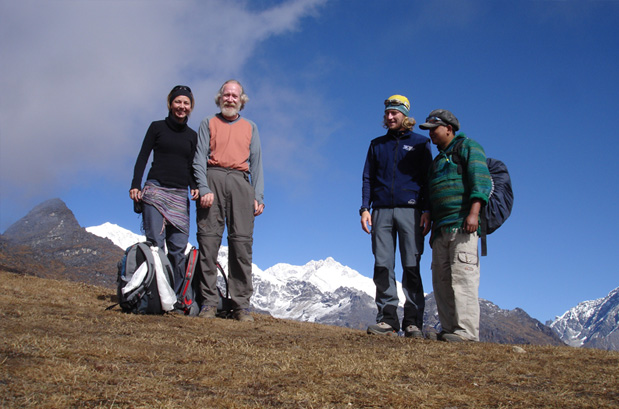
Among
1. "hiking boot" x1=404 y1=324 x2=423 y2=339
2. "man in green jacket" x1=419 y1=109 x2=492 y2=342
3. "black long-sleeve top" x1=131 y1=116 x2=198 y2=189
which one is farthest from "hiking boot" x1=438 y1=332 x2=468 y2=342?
"black long-sleeve top" x1=131 y1=116 x2=198 y2=189

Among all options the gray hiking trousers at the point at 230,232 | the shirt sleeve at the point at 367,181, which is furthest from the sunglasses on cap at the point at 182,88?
the shirt sleeve at the point at 367,181

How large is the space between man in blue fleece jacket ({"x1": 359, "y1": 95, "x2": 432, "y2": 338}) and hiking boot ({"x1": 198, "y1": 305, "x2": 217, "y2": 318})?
8.55 ft

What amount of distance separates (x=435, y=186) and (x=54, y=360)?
5.40 meters

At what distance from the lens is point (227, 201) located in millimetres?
8695

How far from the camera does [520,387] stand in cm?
437

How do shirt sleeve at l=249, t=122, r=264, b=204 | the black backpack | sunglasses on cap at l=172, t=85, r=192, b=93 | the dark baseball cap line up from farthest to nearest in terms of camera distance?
1. shirt sleeve at l=249, t=122, r=264, b=204
2. sunglasses on cap at l=172, t=85, r=192, b=93
3. the dark baseball cap
4. the black backpack

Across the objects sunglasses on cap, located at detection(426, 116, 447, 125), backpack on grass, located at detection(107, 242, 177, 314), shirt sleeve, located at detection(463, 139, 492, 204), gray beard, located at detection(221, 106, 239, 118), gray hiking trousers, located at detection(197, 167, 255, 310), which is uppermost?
gray beard, located at detection(221, 106, 239, 118)

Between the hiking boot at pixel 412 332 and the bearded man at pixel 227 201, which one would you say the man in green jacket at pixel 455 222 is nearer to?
the hiking boot at pixel 412 332

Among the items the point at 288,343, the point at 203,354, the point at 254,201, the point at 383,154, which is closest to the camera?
the point at 203,354

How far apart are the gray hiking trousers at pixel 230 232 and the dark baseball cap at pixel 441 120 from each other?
3146mm

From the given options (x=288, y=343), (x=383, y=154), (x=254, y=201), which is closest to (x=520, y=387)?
(x=288, y=343)

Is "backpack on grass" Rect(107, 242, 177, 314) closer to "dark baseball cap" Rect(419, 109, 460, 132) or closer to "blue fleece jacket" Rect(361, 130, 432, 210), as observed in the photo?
"blue fleece jacket" Rect(361, 130, 432, 210)

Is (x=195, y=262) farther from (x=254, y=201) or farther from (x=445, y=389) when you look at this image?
(x=445, y=389)

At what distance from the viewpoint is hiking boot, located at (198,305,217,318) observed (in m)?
8.34
